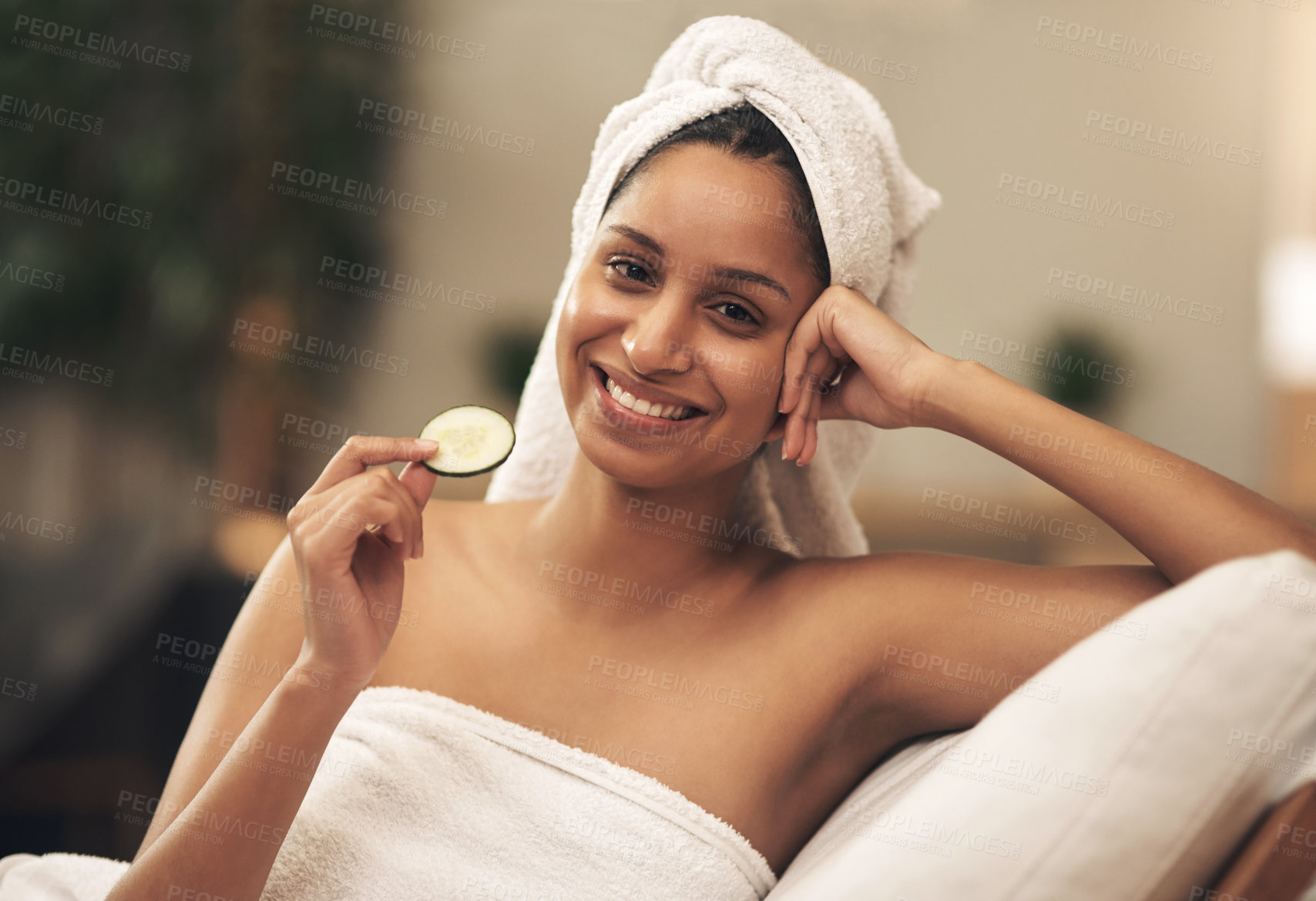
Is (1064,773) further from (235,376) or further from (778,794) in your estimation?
(235,376)

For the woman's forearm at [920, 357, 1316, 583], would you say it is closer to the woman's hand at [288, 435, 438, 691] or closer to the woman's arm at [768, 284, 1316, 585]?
the woman's arm at [768, 284, 1316, 585]

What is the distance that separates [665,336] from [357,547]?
1.41 ft

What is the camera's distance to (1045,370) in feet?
10.1

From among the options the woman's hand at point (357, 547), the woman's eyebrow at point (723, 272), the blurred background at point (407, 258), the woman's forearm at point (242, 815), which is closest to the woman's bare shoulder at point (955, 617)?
the woman's eyebrow at point (723, 272)

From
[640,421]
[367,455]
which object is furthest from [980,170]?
[367,455]

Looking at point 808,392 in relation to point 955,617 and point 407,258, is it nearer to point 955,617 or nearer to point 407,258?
point 955,617

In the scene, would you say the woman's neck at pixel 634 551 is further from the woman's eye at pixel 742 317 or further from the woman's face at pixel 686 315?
the woman's eye at pixel 742 317

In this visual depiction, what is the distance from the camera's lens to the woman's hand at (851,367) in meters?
1.08

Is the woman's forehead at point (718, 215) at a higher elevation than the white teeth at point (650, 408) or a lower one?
higher

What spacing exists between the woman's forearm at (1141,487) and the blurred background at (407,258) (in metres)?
2.07

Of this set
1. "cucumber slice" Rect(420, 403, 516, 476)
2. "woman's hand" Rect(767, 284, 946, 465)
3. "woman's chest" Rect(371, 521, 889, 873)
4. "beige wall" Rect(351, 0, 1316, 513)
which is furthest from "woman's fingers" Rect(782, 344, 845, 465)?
"beige wall" Rect(351, 0, 1316, 513)

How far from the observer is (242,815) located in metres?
0.94

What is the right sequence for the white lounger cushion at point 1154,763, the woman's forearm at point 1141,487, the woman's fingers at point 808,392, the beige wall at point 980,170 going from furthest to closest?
the beige wall at point 980,170 < the woman's fingers at point 808,392 < the woman's forearm at point 1141,487 < the white lounger cushion at point 1154,763

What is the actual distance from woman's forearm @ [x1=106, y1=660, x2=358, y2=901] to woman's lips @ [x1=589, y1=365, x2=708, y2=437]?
453 mm
